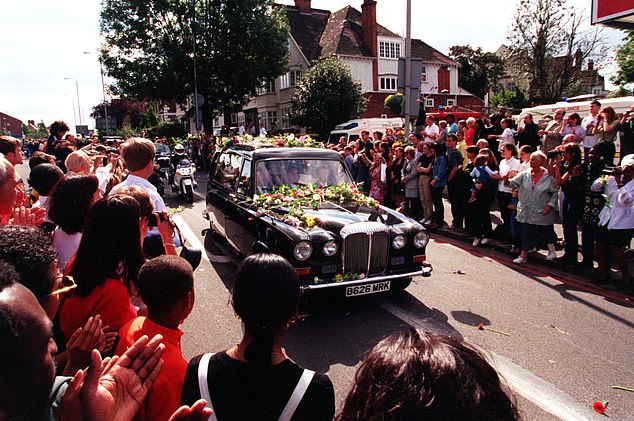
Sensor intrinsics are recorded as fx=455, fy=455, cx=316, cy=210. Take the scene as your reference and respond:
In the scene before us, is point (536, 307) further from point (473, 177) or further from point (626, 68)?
point (626, 68)

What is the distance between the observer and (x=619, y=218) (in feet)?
20.8

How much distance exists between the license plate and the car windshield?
2.05 metres

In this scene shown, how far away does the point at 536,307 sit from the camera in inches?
230

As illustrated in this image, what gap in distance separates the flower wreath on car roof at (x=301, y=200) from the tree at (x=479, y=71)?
2215 inches

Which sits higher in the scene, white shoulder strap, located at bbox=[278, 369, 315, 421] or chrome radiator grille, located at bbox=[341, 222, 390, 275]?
white shoulder strap, located at bbox=[278, 369, 315, 421]

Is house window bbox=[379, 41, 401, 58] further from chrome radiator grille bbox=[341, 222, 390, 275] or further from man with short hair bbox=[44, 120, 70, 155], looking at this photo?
chrome radiator grille bbox=[341, 222, 390, 275]

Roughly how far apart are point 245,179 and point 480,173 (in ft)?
15.8

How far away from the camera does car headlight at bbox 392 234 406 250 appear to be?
5.70 m

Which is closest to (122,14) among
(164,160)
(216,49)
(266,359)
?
(216,49)

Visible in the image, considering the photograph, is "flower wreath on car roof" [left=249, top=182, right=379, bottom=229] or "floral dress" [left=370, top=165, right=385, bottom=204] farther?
"floral dress" [left=370, top=165, right=385, bottom=204]

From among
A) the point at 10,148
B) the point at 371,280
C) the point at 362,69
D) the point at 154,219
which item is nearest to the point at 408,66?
the point at 371,280

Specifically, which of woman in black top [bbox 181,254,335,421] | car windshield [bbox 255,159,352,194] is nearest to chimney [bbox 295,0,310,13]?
car windshield [bbox 255,159,352,194]

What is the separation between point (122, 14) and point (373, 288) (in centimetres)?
3595

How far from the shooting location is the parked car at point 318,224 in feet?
17.6
